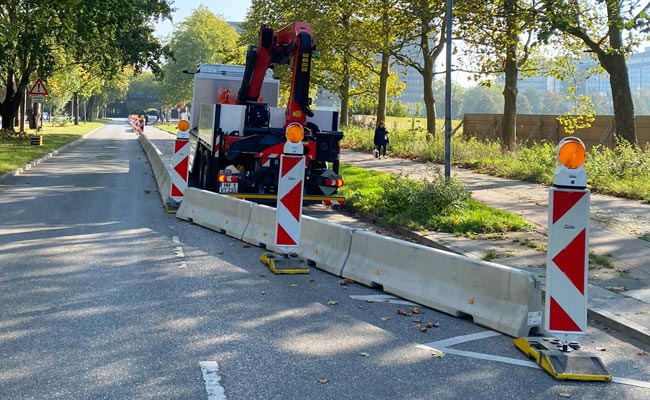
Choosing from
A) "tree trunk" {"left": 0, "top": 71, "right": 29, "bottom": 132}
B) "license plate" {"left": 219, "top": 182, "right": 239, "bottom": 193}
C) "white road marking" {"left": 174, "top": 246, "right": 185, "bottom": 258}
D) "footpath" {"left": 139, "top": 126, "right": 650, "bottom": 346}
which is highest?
"tree trunk" {"left": 0, "top": 71, "right": 29, "bottom": 132}

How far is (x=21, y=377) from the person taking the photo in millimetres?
5000

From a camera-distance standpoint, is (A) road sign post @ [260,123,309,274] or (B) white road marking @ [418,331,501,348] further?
(A) road sign post @ [260,123,309,274]

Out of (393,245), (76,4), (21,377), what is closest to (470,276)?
(393,245)

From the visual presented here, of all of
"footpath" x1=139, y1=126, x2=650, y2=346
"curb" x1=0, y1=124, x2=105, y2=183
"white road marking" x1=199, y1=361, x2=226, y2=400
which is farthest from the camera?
"curb" x1=0, y1=124, x2=105, y2=183

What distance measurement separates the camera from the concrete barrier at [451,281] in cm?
643

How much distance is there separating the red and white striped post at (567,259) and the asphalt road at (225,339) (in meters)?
0.43

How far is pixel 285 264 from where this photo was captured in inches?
352

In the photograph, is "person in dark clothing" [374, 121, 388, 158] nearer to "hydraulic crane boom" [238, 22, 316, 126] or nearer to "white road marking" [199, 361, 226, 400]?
"hydraulic crane boom" [238, 22, 316, 126]

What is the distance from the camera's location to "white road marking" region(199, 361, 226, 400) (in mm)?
4734

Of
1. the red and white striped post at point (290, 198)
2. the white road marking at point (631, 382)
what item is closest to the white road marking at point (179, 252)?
the red and white striped post at point (290, 198)

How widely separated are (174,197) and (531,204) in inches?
288

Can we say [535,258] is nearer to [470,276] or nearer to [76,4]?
[470,276]

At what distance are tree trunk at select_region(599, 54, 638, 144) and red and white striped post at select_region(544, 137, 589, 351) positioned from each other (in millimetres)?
16430

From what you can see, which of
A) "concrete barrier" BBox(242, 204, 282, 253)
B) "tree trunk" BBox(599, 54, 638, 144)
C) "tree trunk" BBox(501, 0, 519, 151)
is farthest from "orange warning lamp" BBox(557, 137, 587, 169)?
"tree trunk" BBox(501, 0, 519, 151)
